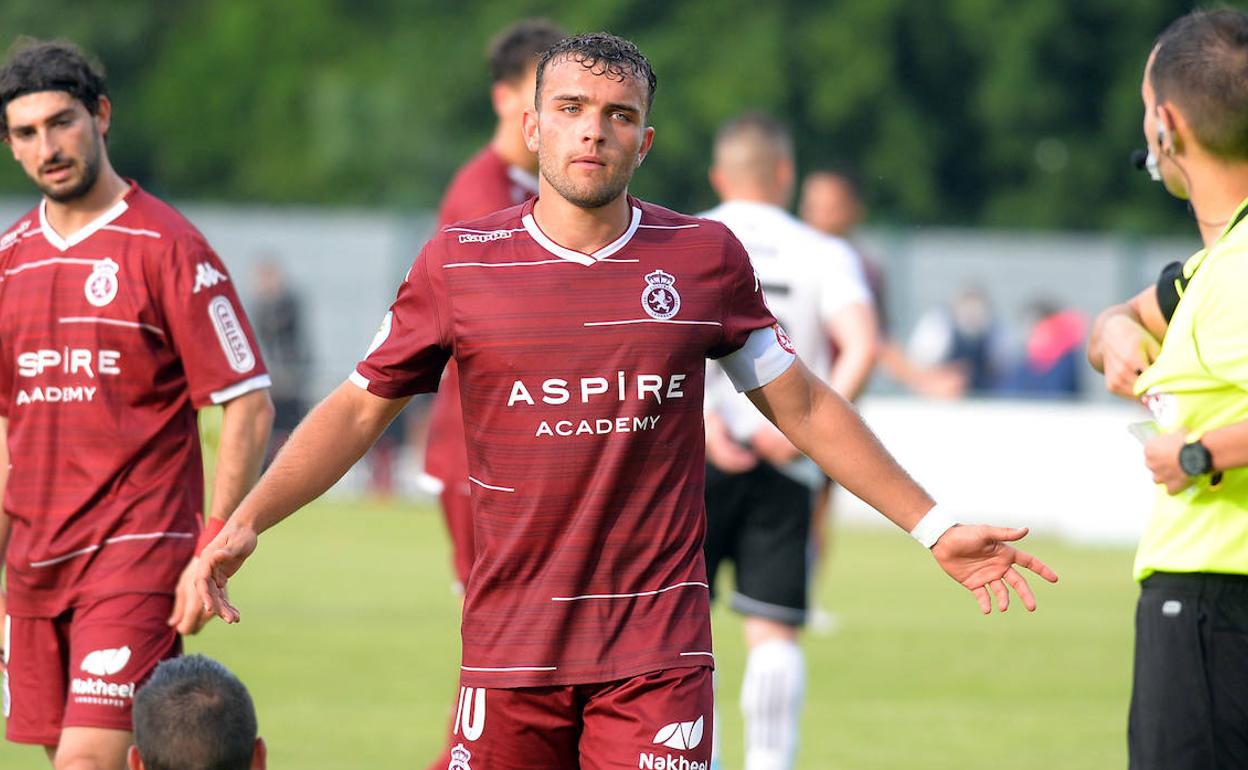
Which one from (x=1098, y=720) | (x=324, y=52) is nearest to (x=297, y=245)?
(x=324, y=52)

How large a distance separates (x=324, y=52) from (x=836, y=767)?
38.8m

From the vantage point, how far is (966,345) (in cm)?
2508

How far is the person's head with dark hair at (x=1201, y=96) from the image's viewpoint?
5098 millimetres

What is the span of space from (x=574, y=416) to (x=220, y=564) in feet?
3.09

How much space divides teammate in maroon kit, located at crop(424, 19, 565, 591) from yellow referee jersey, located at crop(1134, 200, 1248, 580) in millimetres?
3573

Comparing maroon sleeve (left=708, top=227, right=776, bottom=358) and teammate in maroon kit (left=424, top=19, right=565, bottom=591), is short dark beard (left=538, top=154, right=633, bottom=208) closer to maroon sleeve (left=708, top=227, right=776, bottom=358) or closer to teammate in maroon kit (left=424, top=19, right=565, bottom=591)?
maroon sleeve (left=708, top=227, right=776, bottom=358)

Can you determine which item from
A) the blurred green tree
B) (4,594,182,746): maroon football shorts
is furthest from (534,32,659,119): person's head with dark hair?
the blurred green tree

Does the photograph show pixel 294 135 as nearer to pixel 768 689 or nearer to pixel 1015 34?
pixel 1015 34

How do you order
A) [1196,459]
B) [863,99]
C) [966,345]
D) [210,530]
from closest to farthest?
[1196,459]
[210,530]
[966,345]
[863,99]

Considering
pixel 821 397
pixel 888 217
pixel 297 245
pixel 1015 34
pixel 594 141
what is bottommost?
pixel 821 397

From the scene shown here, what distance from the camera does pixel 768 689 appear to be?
8.16 metres

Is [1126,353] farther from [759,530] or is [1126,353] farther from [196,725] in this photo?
[759,530]

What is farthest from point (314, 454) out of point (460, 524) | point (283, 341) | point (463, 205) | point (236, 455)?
point (283, 341)

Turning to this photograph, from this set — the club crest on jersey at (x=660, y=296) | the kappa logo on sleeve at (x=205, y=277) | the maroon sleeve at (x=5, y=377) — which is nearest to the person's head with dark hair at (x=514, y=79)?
the kappa logo on sleeve at (x=205, y=277)
